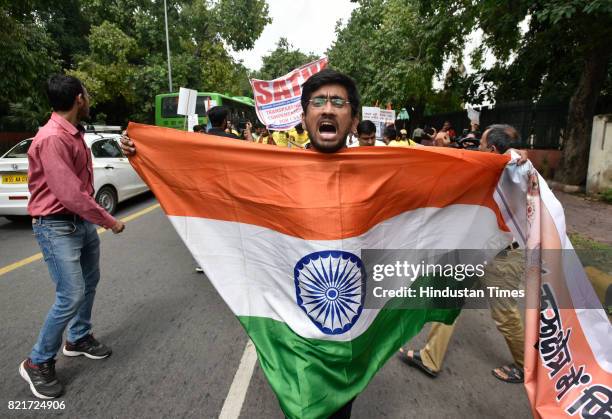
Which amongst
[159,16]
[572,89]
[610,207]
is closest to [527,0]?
[610,207]

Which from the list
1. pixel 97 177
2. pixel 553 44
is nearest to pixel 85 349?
pixel 97 177

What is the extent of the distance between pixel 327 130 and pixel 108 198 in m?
7.62

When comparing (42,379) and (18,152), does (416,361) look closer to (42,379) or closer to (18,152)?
(42,379)

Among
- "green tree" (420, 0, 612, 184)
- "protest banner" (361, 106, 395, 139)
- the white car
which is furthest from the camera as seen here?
"protest banner" (361, 106, 395, 139)

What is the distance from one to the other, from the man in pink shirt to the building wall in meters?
10.5

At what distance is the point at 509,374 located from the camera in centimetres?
299

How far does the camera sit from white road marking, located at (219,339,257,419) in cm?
256

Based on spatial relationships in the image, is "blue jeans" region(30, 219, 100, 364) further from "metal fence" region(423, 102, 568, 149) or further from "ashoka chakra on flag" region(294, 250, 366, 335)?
"metal fence" region(423, 102, 568, 149)

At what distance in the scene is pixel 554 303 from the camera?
2.16 metres

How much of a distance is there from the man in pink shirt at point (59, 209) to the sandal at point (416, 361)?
2.35 m

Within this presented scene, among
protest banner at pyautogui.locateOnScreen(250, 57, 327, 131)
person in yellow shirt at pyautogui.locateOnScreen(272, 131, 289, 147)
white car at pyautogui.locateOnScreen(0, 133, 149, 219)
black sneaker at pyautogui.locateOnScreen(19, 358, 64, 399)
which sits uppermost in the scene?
protest banner at pyautogui.locateOnScreen(250, 57, 327, 131)

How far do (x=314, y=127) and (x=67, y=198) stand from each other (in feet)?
5.45

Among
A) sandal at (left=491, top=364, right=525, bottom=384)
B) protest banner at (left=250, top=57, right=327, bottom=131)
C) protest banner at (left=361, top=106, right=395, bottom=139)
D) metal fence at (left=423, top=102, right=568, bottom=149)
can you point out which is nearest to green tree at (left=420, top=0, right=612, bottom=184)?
metal fence at (left=423, top=102, right=568, bottom=149)

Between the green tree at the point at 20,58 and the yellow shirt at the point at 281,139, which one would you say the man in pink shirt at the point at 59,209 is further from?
the green tree at the point at 20,58
